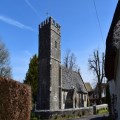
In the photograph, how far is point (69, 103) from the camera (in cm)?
6050

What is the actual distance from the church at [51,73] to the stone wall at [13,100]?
1317 inches

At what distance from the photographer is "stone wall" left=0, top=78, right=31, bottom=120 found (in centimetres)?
1552

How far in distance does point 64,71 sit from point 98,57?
8722 millimetres

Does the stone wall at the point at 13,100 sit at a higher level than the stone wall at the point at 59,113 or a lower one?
higher

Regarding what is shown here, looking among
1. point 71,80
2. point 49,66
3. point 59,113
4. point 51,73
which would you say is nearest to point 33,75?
point 71,80

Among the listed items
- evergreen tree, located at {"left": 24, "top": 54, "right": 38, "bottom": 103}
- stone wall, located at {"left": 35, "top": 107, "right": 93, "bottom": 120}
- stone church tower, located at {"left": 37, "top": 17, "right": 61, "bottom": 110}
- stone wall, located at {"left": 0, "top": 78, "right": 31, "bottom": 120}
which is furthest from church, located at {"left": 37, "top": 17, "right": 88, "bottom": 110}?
stone wall, located at {"left": 0, "top": 78, "right": 31, "bottom": 120}

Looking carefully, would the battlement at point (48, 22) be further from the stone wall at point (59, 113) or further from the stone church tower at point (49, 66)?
the stone wall at point (59, 113)

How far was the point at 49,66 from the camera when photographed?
52.9m

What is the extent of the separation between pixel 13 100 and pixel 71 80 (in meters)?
48.4

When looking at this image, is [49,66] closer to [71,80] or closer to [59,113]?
[71,80]

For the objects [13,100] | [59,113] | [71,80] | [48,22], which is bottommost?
[59,113]

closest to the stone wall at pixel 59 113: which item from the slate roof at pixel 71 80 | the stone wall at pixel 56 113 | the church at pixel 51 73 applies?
the stone wall at pixel 56 113

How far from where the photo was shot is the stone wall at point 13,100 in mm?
15516

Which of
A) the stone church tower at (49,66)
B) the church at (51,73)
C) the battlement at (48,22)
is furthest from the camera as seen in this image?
the battlement at (48,22)
